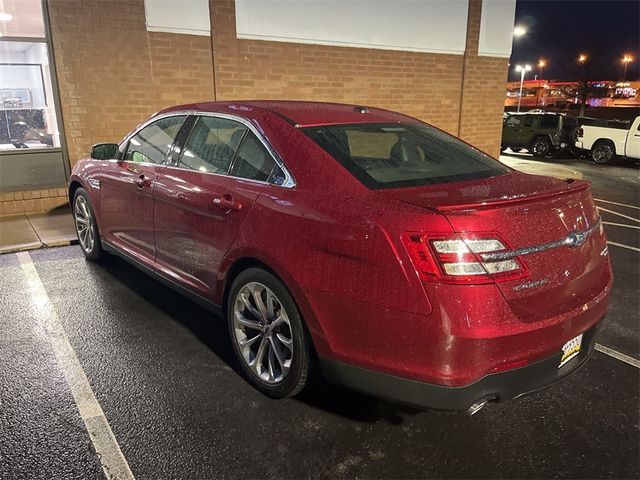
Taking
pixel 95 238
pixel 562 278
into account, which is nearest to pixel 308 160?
pixel 562 278

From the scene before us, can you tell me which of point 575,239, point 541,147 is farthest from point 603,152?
point 575,239

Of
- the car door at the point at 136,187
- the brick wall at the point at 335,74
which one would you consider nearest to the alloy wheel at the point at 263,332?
the car door at the point at 136,187

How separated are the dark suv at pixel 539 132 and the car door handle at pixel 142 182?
56.6ft

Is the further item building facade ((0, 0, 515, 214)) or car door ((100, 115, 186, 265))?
building facade ((0, 0, 515, 214))

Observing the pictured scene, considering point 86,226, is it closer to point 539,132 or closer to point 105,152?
point 105,152

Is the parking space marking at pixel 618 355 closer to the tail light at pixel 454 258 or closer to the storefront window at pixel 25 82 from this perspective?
the tail light at pixel 454 258

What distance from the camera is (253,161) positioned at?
3131mm

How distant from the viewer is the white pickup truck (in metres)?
15.6

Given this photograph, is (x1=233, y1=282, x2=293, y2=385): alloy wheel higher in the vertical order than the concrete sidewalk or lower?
higher

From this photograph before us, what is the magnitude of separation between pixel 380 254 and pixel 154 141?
102 inches

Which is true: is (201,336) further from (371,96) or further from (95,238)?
(371,96)

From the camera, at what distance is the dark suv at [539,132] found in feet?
59.6

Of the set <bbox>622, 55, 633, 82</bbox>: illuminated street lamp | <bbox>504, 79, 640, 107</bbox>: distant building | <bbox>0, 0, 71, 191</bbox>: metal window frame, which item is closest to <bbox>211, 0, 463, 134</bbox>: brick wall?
<bbox>0, 0, 71, 191</bbox>: metal window frame

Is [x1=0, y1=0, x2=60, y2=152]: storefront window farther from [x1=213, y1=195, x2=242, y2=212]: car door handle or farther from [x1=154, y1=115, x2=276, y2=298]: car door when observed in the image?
[x1=213, y1=195, x2=242, y2=212]: car door handle
